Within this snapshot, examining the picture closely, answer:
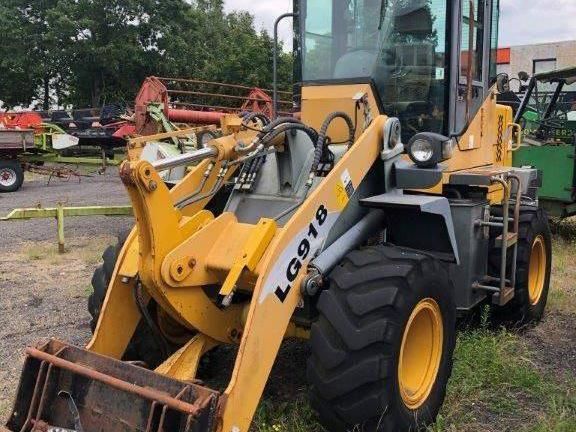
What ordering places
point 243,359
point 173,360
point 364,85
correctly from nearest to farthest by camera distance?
point 243,359 → point 173,360 → point 364,85

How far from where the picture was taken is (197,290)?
3148 millimetres

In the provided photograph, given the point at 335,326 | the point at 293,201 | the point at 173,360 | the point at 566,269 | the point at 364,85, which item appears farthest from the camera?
the point at 566,269

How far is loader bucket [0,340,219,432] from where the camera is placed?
8.35 ft

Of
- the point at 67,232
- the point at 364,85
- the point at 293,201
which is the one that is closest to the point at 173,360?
the point at 293,201

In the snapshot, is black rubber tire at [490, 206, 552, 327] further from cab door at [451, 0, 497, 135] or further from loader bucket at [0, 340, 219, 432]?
loader bucket at [0, 340, 219, 432]

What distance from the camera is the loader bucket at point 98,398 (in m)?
2.54

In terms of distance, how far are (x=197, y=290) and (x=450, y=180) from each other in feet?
6.72

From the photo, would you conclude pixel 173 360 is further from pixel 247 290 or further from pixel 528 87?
pixel 528 87

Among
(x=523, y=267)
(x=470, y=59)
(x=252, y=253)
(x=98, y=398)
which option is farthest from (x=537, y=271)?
(x=98, y=398)

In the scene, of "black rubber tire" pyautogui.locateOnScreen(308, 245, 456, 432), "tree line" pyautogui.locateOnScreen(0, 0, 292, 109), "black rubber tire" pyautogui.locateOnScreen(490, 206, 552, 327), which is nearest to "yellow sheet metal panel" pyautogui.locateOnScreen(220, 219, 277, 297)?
"black rubber tire" pyautogui.locateOnScreen(308, 245, 456, 432)

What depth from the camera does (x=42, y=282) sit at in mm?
6516

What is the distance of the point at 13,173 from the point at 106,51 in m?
14.0

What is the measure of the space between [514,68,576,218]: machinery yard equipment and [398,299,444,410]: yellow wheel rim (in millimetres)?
5380

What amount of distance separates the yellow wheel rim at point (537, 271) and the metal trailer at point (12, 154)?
1264 centimetres
